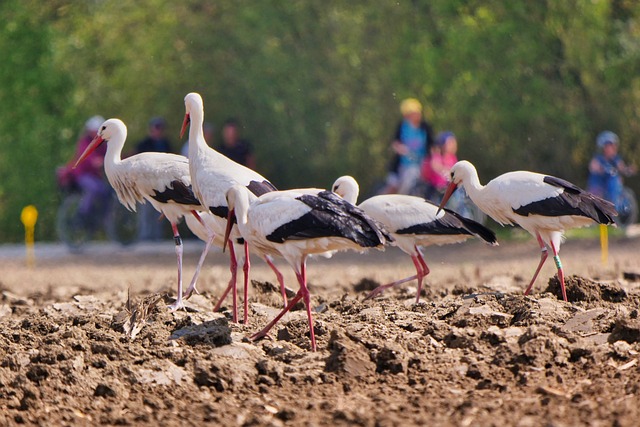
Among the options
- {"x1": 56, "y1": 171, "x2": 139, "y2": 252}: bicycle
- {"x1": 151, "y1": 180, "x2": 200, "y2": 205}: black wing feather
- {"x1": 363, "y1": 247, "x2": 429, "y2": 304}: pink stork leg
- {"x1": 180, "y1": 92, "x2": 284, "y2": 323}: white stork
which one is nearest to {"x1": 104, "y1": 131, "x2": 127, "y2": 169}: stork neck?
{"x1": 151, "y1": 180, "x2": 200, "y2": 205}: black wing feather

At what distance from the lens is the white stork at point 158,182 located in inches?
433

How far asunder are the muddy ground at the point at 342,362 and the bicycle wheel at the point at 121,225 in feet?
35.0

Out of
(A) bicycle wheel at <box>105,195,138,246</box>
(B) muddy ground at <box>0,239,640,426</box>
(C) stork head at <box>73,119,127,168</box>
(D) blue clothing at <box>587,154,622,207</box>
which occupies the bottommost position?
(A) bicycle wheel at <box>105,195,138,246</box>

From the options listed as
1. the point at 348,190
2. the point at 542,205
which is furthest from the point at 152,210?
the point at 542,205

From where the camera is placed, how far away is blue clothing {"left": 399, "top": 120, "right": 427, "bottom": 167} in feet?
65.0

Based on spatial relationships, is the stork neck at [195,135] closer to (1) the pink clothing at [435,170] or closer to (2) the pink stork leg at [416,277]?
(2) the pink stork leg at [416,277]

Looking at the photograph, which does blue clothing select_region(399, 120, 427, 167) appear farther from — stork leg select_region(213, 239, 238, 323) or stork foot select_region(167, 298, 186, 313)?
stork foot select_region(167, 298, 186, 313)

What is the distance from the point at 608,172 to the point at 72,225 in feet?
26.7

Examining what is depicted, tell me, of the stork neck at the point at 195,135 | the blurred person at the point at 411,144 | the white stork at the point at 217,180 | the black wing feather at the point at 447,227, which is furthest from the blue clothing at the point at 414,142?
the white stork at the point at 217,180

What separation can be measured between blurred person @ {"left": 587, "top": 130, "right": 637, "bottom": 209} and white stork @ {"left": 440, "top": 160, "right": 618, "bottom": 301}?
30.2ft

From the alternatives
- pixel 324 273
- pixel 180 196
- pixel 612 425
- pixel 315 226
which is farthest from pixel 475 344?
pixel 324 273

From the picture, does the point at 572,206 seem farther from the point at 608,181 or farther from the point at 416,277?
the point at 608,181

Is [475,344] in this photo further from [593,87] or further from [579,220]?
[593,87]

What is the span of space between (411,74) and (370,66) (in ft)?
2.99
